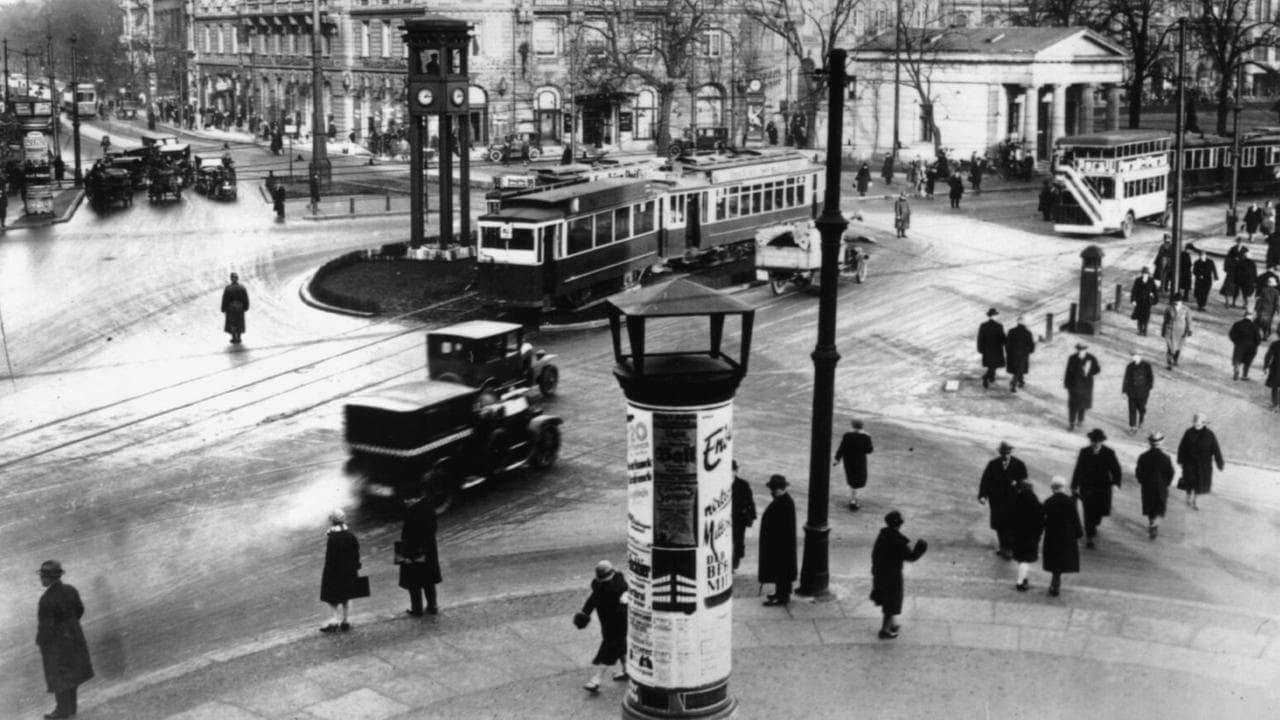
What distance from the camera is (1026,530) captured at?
16.8 metres

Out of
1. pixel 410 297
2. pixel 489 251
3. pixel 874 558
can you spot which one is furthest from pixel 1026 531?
pixel 410 297

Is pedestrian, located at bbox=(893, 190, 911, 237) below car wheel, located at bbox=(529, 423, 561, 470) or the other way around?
the other way around

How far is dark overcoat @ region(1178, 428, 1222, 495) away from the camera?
20109 mm

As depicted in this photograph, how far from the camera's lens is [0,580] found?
1741 cm

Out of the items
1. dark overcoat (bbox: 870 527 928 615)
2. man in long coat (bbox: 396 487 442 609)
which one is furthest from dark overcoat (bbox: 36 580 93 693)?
dark overcoat (bbox: 870 527 928 615)

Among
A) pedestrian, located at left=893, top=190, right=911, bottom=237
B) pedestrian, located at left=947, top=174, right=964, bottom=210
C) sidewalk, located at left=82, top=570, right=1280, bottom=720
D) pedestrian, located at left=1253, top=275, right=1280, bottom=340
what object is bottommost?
sidewalk, located at left=82, top=570, right=1280, bottom=720

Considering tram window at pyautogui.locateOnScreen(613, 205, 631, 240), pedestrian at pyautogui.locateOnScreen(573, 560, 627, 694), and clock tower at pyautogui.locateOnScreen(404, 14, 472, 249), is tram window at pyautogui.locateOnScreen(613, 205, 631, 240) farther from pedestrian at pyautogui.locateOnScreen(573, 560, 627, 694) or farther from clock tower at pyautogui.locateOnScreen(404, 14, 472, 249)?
pedestrian at pyautogui.locateOnScreen(573, 560, 627, 694)

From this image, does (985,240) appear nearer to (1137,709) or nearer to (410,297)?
(410,297)

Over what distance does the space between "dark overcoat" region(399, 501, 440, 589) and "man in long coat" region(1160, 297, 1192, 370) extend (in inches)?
682

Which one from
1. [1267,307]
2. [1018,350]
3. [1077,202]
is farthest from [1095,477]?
[1077,202]

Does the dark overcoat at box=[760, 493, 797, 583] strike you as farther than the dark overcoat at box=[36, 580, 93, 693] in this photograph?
Yes

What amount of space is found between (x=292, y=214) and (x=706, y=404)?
4307cm

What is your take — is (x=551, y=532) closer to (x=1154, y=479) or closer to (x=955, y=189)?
(x=1154, y=479)

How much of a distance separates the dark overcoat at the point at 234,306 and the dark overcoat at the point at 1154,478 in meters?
18.5
